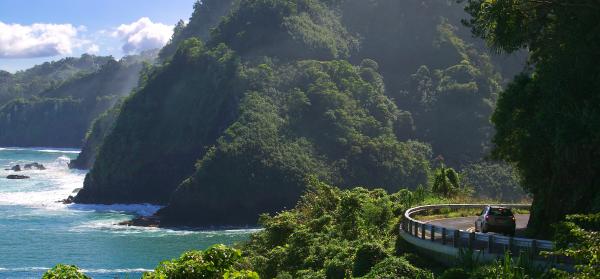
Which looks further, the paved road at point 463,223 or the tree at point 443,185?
the tree at point 443,185

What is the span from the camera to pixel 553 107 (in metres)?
24.3

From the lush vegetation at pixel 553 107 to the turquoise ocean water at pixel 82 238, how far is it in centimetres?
3916

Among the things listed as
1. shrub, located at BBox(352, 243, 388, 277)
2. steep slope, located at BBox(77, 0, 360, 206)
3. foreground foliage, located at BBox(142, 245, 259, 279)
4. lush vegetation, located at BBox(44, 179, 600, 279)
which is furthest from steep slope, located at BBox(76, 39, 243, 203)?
foreground foliage, located at BBox(142, 245, 259, 279)

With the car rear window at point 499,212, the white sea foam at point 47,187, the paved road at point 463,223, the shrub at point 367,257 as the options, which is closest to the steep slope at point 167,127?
the white sea foam at point 47,187

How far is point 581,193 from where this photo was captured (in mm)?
23938

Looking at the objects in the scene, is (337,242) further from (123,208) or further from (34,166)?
(34,166)

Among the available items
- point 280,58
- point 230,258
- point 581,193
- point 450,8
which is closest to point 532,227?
point 581,193

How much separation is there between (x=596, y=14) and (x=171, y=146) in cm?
9777

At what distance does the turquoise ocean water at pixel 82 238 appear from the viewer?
6350 cm

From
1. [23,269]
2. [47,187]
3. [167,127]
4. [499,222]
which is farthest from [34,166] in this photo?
[499,222]

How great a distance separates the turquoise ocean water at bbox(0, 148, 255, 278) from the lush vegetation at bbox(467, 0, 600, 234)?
39.2 metres

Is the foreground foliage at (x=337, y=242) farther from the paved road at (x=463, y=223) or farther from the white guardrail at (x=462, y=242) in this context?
the paved road at (x=463, y=223)

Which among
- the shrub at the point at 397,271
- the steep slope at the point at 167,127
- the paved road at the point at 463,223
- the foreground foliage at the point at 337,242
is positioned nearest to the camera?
the shrub at the point at 397,271

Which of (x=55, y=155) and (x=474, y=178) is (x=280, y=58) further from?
(x=55, y=155)
